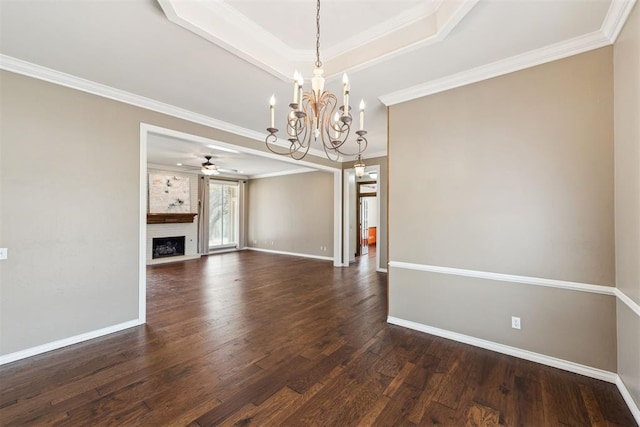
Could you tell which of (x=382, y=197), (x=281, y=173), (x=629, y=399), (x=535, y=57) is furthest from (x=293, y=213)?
(x=629, y=399)

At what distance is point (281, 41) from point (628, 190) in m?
3.05

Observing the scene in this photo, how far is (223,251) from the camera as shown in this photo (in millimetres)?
9633

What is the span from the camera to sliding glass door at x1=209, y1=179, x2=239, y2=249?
973cm

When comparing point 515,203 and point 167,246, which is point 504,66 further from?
point 167,246

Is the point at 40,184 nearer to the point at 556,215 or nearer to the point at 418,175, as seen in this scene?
the point at 418,175

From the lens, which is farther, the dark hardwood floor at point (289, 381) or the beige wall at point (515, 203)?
the beige wall at point (515, 203)

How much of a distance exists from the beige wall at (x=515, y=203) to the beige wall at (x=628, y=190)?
11cm

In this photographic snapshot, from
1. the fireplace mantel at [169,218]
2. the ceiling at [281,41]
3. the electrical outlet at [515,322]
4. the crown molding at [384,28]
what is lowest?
the electrical outlet at [515,322]

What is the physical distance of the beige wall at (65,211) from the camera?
256cm

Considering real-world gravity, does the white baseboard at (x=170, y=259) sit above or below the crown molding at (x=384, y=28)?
below

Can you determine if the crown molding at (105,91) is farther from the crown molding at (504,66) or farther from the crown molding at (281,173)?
the crown molding at (281,173)

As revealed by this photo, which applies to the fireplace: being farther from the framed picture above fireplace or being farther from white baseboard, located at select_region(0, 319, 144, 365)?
white baseboard, located at select_region(0, 319, 144, 365)

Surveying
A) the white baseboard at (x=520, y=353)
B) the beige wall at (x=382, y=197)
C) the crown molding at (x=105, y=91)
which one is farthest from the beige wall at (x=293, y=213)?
the white baseboard at (x=520, y=353)

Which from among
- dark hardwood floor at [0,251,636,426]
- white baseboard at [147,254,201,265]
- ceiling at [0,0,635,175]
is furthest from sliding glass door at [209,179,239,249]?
ceiling at [0,0,635,175]
